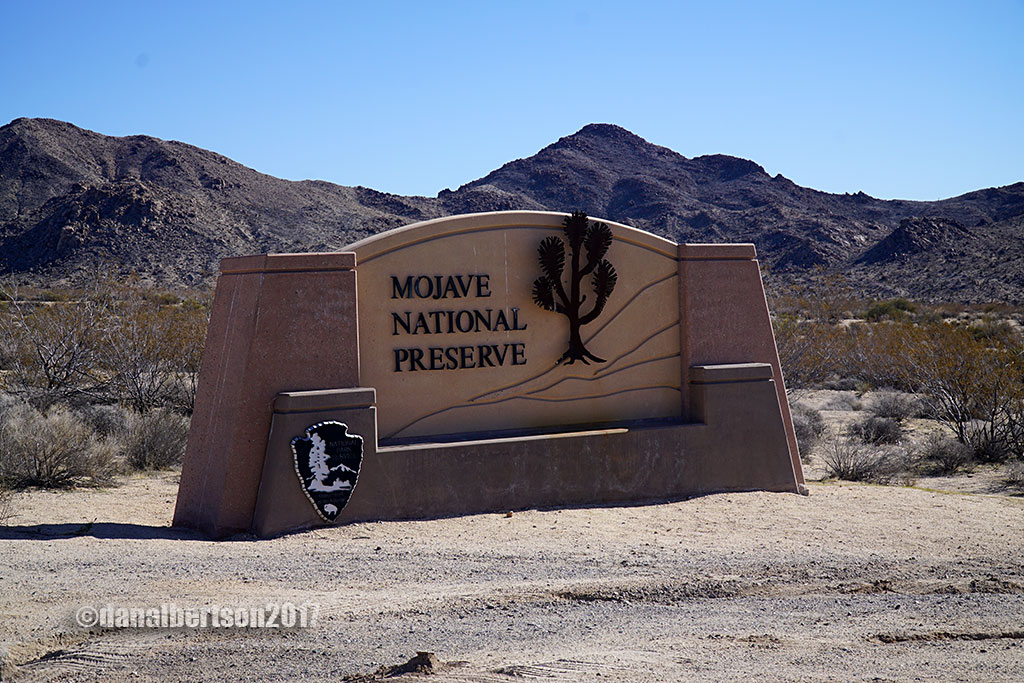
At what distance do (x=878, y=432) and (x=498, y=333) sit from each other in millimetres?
9389

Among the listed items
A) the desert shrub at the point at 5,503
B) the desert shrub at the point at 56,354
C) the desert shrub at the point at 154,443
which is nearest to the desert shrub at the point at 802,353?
the desert shrub at the point at 154,443

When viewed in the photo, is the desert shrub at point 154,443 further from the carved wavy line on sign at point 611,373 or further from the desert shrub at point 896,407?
the desert shrub at point 896,407

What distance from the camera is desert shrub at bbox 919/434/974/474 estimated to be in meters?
14.4

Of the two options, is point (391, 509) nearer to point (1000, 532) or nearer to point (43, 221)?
point (1000, 532)

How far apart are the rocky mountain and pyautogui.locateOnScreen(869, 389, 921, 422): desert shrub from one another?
24237mm

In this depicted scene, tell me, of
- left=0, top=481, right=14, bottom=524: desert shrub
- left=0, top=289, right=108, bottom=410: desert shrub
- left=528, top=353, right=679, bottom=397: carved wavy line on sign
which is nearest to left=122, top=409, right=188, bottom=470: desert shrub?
left=0, top=481, right=14, bottom=524: desert shrub

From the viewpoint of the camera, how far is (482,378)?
10320mm

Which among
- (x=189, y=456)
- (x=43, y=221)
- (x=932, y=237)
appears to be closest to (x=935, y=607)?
(x=189, y=456)

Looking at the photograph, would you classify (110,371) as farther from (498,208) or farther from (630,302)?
(498,208)

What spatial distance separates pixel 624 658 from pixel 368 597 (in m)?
2.04

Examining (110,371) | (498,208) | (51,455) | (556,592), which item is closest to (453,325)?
(556,592)

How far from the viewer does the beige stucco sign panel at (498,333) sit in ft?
32.1

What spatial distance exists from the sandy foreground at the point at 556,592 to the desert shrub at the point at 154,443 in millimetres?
2839

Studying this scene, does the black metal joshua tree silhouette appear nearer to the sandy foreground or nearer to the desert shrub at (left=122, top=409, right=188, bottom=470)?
the sandy foreground
